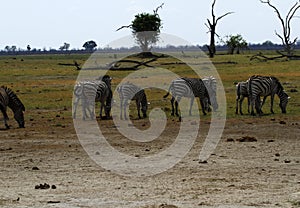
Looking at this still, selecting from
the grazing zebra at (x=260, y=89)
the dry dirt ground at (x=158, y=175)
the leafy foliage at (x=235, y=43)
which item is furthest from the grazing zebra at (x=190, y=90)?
the leafy foliage at (x=235, y=43)

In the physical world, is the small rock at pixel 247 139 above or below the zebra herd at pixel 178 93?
below

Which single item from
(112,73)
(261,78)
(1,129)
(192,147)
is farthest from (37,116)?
(112,73)

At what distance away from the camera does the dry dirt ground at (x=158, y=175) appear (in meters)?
10.0

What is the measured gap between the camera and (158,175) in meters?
12.4

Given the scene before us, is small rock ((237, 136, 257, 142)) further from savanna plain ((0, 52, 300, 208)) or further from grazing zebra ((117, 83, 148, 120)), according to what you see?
grazing zebra ((117, 83, 148, 120))

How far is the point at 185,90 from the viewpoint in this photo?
25.4m

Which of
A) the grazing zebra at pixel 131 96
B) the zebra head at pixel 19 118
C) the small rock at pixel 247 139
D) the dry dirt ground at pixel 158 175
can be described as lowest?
the dry dirt ground at pixel 158 175

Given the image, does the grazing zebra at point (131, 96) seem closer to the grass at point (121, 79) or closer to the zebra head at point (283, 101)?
the grass at point (121, 79)

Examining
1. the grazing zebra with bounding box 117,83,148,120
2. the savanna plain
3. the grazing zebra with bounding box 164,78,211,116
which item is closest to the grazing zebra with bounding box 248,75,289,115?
the savanna plain

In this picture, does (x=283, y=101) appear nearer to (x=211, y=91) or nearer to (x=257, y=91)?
(x=257, y=91)

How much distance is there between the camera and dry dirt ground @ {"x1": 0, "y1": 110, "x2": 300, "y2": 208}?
1005 centimetres

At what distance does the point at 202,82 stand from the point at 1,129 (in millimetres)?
8507

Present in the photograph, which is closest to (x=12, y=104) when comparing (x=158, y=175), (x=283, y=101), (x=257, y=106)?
(x=257, y=106)

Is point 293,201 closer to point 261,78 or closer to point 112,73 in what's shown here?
point 261,78
